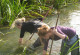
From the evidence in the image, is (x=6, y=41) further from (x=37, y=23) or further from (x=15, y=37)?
(x=37, y=23)

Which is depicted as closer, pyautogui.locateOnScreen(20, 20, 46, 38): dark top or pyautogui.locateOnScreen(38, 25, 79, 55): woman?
pyautogui.locateOnScreen(38, 25, 79, 55): woman

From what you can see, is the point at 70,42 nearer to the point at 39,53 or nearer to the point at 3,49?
the point at 39,53

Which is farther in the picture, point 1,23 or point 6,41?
point 1,23

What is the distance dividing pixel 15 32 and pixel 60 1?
2531mm

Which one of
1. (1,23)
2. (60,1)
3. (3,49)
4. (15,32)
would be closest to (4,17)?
(1,23)

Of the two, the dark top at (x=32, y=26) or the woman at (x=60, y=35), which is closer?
the woman at (x=60, y=35)

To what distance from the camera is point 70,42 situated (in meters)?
2.11

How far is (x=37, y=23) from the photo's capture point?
2193 mm

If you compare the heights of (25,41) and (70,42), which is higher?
(70,42)

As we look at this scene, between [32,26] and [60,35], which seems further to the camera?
[32,26]

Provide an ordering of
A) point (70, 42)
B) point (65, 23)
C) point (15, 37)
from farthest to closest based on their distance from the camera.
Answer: point (65, 23), point (15, 37), point (70, 42)

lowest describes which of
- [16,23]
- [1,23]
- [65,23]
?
[65,23]

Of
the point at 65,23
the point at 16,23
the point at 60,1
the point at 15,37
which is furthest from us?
the point at 60,1

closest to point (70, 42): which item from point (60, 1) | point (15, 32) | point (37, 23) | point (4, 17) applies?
point (37, 23)
